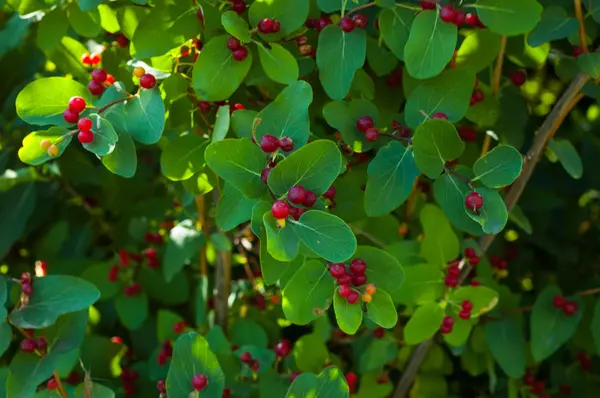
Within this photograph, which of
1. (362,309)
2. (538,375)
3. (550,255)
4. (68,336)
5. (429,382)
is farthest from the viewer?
(550,255)

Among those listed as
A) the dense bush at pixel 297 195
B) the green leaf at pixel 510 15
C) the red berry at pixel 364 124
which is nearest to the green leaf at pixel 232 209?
the dense bush at pixel 297 195

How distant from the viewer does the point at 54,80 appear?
105cm

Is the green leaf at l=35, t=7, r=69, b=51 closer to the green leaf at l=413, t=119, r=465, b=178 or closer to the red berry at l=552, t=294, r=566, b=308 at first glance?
the green leaf at l=413, t=119, r=465, b=178

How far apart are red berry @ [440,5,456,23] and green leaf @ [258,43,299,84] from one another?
8.1 inches

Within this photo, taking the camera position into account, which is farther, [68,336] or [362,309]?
[68,336]

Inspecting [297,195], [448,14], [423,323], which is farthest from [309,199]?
[423,323]

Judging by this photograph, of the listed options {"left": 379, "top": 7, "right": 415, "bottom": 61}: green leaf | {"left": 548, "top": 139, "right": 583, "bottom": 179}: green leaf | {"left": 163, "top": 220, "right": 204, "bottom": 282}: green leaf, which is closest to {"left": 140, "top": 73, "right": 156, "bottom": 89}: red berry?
{"left": 379, "top": 7, "right": 415, "bottom": 61}: green leaf

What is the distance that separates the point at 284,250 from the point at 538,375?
1118 mm

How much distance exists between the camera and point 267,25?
1.05 m

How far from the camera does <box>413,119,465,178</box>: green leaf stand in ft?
3.33

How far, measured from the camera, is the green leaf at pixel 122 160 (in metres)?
1.01

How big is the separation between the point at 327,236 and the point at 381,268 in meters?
0.19

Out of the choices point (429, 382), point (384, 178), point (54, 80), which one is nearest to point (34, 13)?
point (54, 80)

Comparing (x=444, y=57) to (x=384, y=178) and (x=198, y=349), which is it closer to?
(x=384, y=178)
